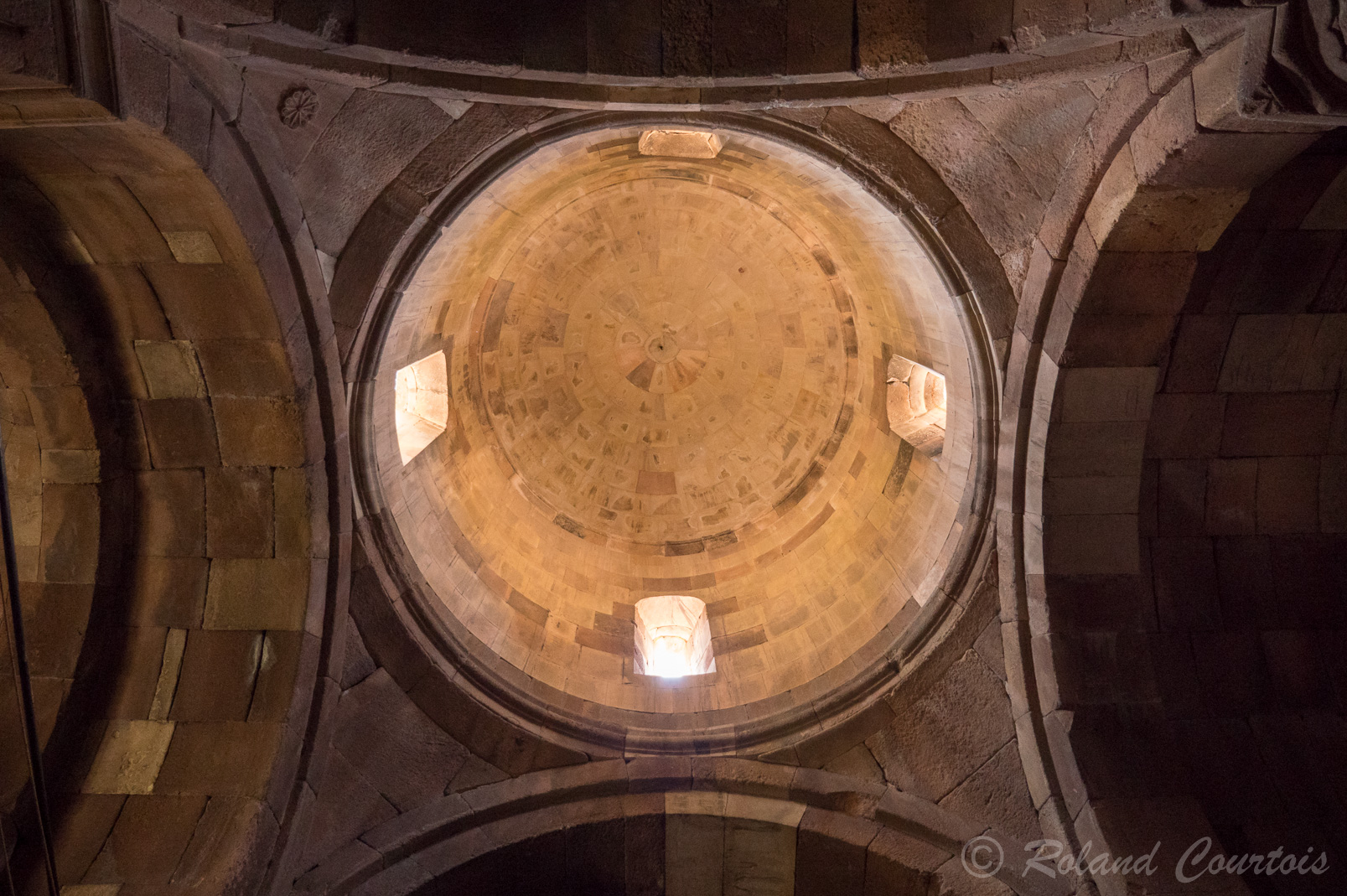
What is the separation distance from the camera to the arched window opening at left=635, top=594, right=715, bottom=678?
28.2 feet

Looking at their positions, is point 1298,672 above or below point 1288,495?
below

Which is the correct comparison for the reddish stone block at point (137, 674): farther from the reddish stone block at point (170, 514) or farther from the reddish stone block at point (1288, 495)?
the reddish stone block at point (1288, 495)

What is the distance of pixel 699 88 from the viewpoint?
5.17m

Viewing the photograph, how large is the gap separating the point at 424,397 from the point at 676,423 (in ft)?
12.2

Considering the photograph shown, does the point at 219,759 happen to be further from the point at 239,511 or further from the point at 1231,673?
the point at 1231,673

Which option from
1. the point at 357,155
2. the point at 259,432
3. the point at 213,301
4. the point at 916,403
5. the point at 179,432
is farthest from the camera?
the point at 916,403

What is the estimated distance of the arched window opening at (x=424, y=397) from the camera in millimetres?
8234

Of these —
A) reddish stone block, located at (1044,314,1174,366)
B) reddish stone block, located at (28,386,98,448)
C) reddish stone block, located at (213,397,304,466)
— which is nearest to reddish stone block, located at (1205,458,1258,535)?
reddish stone block, located at (1044,314,1174,366)

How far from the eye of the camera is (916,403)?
8.30m

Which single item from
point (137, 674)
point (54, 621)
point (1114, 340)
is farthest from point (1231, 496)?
point (54, 621)

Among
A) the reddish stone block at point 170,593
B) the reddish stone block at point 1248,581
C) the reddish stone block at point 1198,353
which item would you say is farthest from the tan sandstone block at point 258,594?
the reddish stone block at point 1248,581

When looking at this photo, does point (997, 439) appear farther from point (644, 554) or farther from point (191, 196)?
point (191, 196)

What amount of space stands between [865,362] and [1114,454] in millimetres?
3640

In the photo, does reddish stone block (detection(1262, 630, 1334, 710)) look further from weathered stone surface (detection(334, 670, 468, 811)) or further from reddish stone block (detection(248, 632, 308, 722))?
reddish stone block (detection(248, 632, 308, 722))
